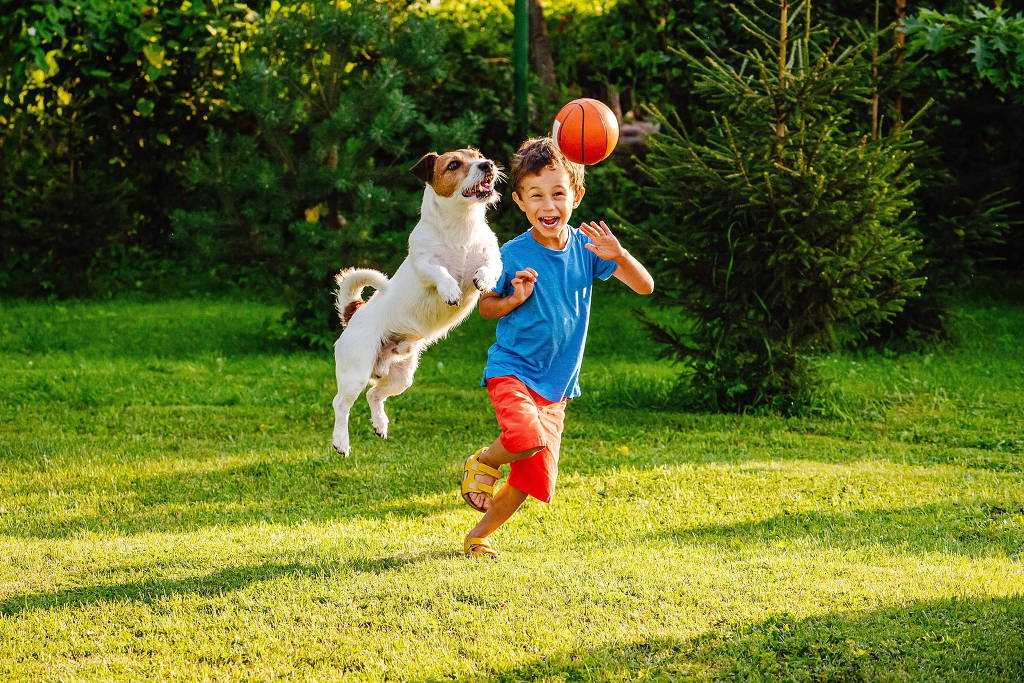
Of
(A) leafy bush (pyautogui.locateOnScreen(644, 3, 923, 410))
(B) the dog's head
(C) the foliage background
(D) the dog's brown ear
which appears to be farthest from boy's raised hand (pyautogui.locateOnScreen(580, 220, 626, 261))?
(C) the foliage background

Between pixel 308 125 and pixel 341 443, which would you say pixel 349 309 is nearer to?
pixel 341 443

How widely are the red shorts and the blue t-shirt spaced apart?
0.05 metres

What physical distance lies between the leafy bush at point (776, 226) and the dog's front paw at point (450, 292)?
494 centimetres

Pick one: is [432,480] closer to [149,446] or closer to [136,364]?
[149,446]

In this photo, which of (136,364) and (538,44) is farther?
(538,44)

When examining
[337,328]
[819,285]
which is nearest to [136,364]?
[337,328]

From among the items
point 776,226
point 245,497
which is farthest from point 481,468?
point 776,226

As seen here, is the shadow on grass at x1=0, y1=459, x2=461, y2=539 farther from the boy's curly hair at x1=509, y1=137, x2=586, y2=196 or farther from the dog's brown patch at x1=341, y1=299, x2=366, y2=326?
the boy's curly hair at x1=509, y1=137, x2=586, y2=196

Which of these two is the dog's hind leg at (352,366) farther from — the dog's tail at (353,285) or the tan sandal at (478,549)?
the tan sandal at (478,549)

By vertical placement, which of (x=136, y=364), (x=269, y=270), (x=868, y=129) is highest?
(x=868, y=129)

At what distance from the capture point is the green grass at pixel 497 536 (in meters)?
4.47

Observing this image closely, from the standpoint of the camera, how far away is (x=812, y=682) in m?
4.23

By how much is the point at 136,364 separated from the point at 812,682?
8097 millimetres

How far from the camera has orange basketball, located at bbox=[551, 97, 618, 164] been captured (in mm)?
4719
